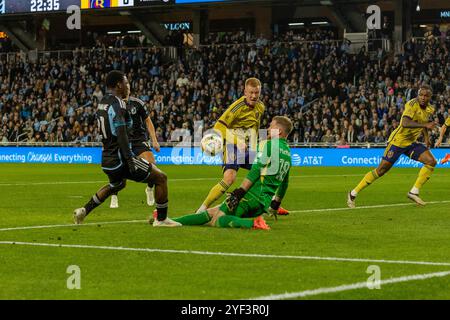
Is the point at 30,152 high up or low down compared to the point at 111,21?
down

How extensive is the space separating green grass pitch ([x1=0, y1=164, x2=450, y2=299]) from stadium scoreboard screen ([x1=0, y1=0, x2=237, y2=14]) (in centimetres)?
3177

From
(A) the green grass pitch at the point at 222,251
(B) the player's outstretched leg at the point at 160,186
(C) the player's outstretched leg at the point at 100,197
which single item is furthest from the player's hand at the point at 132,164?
(A) the green grass pitch at the point at 222,251

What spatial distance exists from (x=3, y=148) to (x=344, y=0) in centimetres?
1964

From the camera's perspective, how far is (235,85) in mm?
49438

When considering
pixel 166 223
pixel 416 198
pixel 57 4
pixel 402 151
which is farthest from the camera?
pixel 57 4

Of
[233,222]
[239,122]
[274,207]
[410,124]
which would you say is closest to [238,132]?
[239,122]

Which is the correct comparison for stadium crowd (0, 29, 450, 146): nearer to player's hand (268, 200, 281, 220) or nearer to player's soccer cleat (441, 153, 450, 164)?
player's soccer cleat (441, 153, 450, 164)

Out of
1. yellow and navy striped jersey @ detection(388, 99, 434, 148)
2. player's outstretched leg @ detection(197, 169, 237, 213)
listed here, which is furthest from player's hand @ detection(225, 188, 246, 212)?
yellow and navy striped jersey @ detection(388, 99, 434, 148)

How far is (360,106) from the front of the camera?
42.7m

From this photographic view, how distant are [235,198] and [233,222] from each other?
2.28 feet

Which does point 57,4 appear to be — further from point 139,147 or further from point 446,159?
point 139,147

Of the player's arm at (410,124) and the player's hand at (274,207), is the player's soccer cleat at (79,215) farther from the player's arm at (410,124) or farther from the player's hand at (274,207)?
the player's arm at (410,124)
